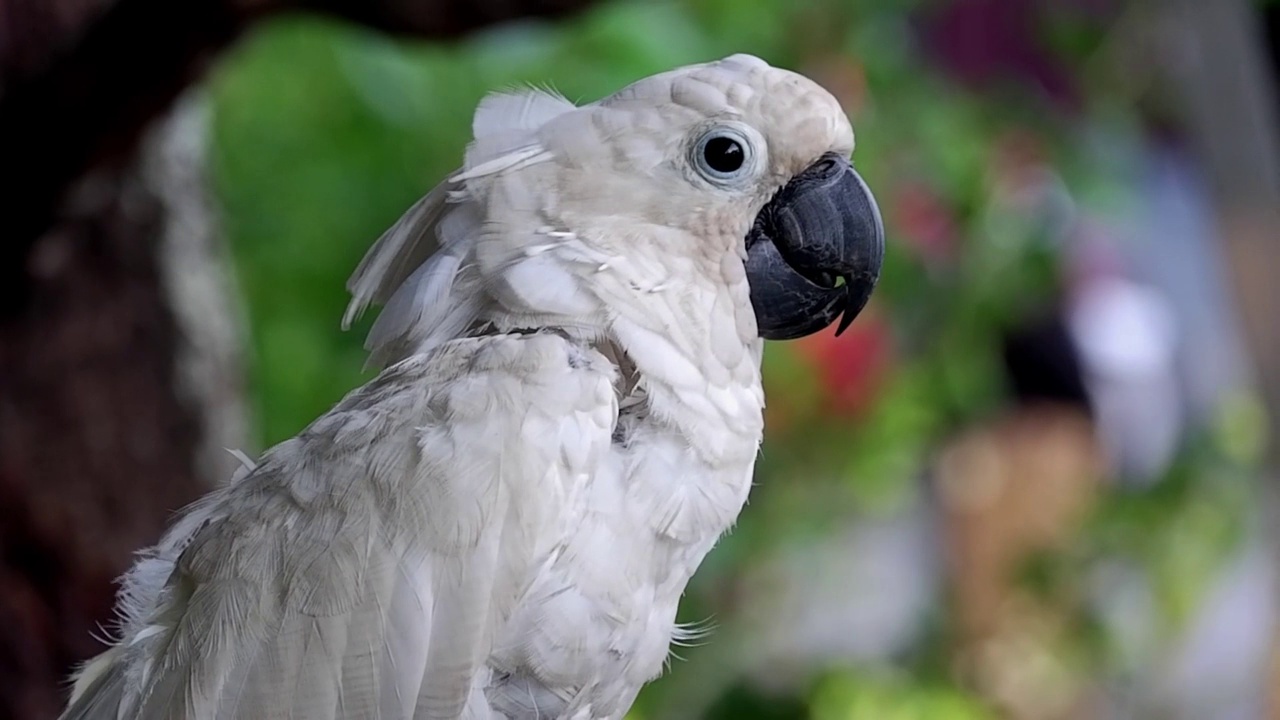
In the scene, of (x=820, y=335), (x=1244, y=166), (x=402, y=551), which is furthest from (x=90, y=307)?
(x=1244, y=166)

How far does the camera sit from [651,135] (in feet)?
3.25

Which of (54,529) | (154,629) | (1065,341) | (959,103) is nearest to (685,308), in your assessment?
(154,629)

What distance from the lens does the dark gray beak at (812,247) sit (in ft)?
3.29

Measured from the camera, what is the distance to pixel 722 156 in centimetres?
99

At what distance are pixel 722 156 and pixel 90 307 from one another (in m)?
1.07

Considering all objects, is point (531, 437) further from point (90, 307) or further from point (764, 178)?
point (90, 307)

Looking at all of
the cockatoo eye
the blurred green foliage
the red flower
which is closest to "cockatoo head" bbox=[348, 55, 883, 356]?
the cockatoo eye

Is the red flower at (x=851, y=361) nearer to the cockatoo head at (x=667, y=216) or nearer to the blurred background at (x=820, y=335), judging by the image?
the blurred background at (x=820, y=335)

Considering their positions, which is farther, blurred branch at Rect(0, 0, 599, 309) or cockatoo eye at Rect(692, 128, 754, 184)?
blurred branch at Rect(0, 0, 599, 309)

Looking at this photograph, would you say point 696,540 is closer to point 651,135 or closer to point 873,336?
point 651,135

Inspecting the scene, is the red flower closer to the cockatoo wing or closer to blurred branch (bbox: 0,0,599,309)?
blurred branch (bbox: 0,0,599,309)

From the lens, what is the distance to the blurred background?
1599mm

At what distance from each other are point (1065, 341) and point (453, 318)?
111 inches

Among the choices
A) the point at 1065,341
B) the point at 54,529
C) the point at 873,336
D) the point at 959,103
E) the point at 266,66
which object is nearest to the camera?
the point at 54,529
